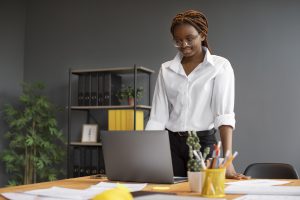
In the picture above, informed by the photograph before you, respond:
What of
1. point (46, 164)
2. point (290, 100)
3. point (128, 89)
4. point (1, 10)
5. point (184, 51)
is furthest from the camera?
point (1, 10)

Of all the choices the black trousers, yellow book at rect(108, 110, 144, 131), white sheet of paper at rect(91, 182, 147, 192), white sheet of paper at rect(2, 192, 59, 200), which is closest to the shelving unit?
yellow book at rect(108, 110, 144, 131)

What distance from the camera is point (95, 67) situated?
4934 mm

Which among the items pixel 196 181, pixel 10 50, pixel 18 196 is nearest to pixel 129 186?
pixel 196 181

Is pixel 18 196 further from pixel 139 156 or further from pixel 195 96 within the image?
pixel 195 96

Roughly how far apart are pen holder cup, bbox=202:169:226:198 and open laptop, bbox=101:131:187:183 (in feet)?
0.94

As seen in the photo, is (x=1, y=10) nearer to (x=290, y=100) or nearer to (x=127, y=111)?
(x=127, y=111)

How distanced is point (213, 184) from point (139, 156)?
405 mm

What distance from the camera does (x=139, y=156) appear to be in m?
1.66

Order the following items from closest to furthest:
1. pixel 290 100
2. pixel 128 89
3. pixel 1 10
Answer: pixel 290 100 < pixel 128 89 < pixel 1 10

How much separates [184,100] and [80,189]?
0.81 metres

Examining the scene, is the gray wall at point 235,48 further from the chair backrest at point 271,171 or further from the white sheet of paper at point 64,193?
the white sheet of paper at point 64,193

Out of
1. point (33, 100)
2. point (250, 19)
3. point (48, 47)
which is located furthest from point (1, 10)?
point (250, 19)

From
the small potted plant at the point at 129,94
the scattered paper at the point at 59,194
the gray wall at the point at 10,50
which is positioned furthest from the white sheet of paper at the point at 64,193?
the gray wall at the point at 10,50

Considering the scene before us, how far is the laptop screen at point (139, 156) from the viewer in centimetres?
161
